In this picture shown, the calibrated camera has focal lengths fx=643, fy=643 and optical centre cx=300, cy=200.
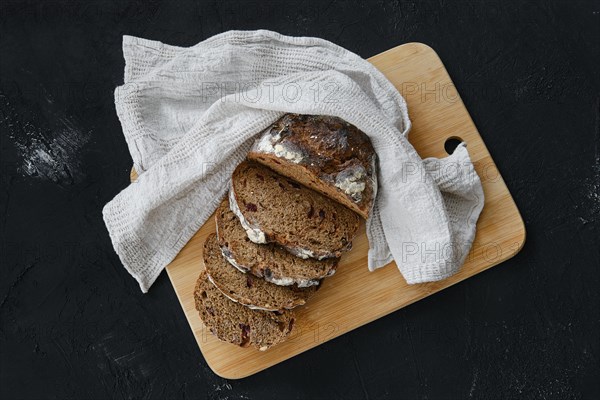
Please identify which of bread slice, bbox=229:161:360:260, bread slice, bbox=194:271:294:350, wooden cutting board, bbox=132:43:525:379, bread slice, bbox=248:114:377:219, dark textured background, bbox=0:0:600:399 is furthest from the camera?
dark textured background, bbox=0:0:600:399

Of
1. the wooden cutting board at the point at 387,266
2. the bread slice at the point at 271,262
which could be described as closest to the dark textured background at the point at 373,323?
the wooden cutting board at the point at 387,266

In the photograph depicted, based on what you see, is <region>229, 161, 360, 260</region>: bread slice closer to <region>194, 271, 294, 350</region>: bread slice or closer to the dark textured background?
<region>194, 271, 294, 350</region>: bread slice

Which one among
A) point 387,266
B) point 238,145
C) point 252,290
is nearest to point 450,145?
point 387,266

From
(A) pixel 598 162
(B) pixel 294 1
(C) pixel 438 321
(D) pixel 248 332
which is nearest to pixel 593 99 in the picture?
(A) pixel 598 162

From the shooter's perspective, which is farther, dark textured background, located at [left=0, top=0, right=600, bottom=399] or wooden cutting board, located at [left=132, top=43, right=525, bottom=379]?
dark textured background, located at [left=0, top=0, right=600, bottom=399]

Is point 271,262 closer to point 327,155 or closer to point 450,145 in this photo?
point 327,155

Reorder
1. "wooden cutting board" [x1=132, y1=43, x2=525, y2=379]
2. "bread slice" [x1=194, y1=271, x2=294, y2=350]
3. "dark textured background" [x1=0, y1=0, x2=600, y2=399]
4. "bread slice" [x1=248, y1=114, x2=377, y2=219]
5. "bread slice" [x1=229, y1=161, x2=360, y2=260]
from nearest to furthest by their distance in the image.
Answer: "bread slice" [x1=248, y1=114, x2=377, y2=219] < "bread slice" [x1=229, y1=161, x2=360, y2=260] < "bread slice" [x1=194, y1=271, x2=294, y2=350] < "wooden cutting board" [x1=132, y1=43, x2=525, y2=379] < "dark textured background" [x1=0, y1=0, x2=600, y2=399]

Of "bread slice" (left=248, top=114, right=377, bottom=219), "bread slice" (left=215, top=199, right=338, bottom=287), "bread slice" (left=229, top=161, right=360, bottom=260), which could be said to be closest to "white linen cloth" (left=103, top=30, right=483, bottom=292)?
"bread slice" (left=248, top=114, right=377, bottom=219)
